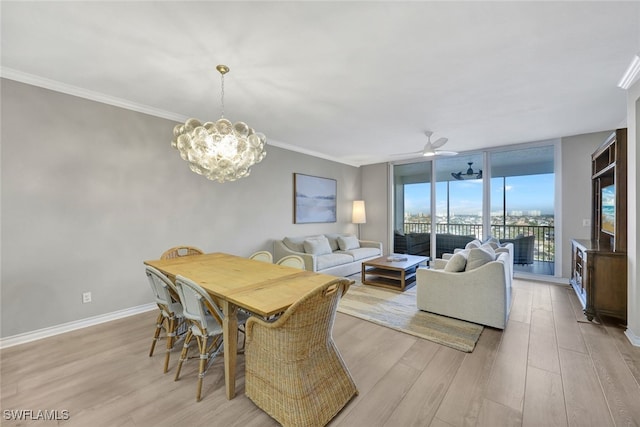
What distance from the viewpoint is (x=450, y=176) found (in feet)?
19.2

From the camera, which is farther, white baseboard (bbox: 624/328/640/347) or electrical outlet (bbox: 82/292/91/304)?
electrical outlet (bbox: 82/292/91/304)

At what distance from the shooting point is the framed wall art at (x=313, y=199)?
5336 mm

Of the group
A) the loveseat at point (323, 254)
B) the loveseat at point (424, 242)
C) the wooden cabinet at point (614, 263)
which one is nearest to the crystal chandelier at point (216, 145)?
the loveseat at point (323, 254)

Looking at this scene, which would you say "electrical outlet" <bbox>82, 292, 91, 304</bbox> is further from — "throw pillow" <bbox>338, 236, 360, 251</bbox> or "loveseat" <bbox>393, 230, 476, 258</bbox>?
"loveseat" <bbox>393, 230, 476, 258</bbox>

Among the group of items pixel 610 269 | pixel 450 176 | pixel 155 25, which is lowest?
pixel 610 269

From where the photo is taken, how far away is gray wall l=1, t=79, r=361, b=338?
2508 millimetres

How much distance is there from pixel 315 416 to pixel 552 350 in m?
2.32

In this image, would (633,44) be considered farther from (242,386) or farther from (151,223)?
(151,223)

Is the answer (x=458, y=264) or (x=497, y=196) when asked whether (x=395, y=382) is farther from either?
(x=497, y=196)

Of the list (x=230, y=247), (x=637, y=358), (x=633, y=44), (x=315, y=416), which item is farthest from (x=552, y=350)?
(x=230, y=247)

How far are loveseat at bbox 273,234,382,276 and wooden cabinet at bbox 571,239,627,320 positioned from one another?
320 centimetres

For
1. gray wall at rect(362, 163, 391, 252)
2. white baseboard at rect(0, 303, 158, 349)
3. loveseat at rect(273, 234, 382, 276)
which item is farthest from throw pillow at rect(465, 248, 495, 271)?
white baseboard at rect(0, 303, 158, 349)

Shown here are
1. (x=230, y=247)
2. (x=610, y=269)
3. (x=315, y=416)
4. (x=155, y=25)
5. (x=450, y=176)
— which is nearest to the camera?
(x=315, y=416)

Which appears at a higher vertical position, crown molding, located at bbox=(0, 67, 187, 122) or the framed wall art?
crown molding, located at bbox=(0, 67, 187, 122)
